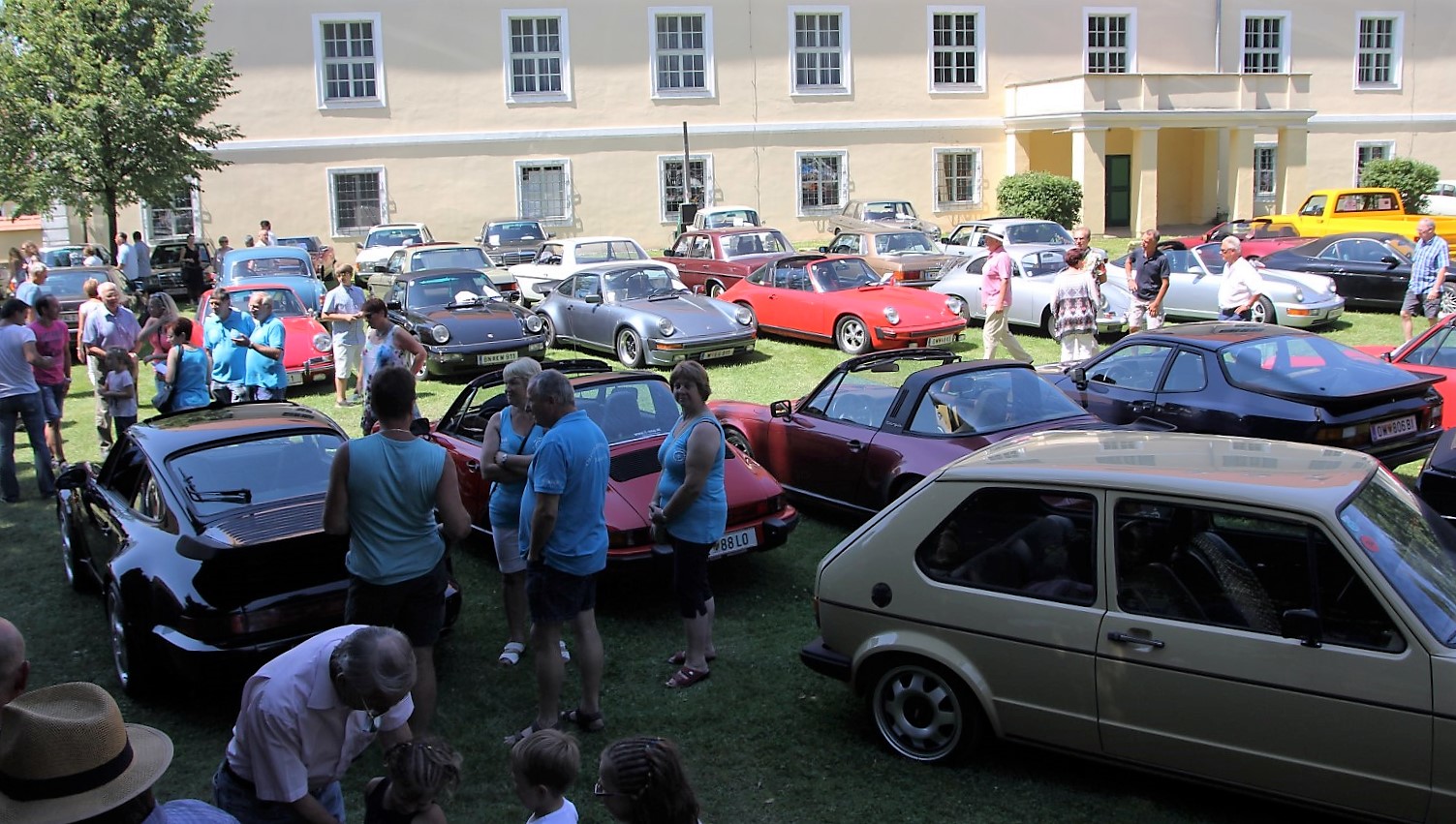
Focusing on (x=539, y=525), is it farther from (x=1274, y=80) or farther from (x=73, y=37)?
(x=1274, y=80)

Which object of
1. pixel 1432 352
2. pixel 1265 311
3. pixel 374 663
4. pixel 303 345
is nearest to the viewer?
pixel 374 663

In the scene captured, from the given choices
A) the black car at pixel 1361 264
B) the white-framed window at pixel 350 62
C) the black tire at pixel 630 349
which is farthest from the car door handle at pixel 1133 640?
the white-framed window at pixel 350 62

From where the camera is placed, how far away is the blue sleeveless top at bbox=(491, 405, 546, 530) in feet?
19.7

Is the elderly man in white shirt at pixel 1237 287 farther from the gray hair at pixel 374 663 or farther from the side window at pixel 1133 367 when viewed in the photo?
the gray hair at pixel 374 663

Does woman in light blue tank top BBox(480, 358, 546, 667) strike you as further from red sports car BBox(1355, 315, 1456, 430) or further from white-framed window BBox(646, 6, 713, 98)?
white-framed window BBox(646, 6, 713, 98)

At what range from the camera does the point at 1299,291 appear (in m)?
16.4

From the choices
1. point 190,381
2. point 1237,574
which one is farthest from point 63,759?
point 190,381

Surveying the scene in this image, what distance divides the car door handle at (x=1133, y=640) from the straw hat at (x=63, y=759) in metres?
3.30

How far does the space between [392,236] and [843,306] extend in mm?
14246

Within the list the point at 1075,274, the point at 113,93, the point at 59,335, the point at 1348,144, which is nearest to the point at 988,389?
the point at 1075,274

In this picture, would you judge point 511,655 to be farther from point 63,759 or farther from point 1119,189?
point 1119,189

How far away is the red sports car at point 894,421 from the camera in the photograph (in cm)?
788

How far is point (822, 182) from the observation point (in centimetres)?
3341

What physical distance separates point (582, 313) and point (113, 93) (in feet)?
44.2
